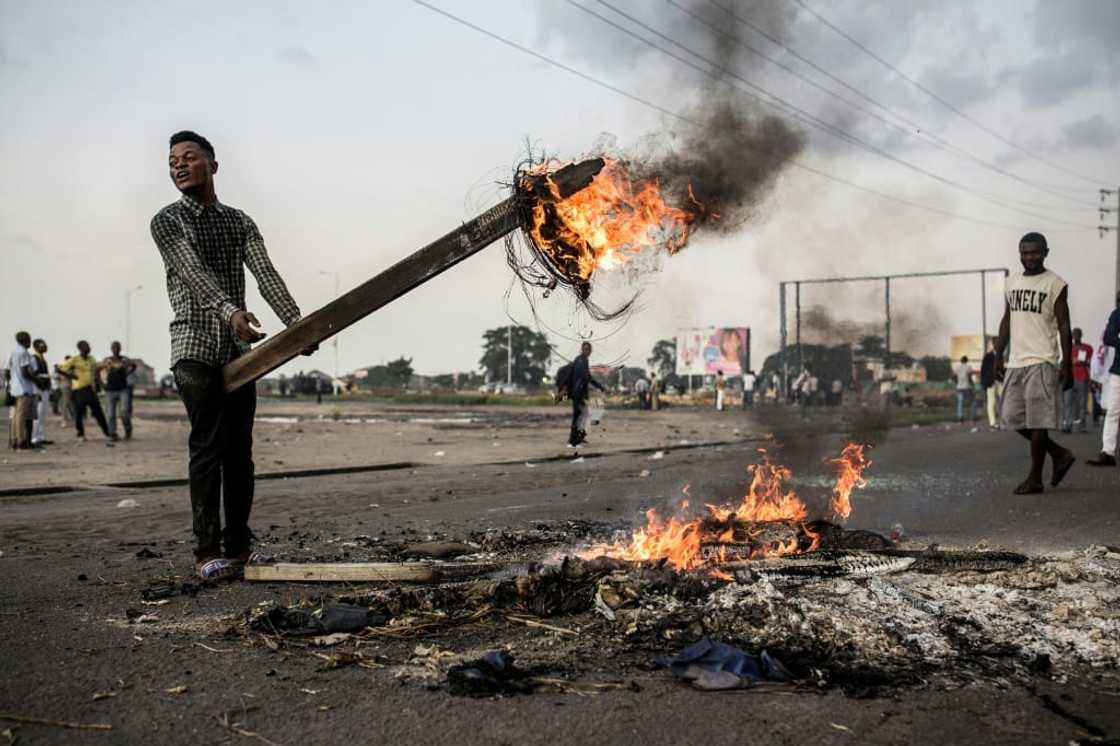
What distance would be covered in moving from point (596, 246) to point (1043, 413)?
530 centimetres

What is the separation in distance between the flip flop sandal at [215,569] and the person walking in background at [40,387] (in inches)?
475

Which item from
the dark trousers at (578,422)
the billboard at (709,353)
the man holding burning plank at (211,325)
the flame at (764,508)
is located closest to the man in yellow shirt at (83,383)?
the dark trousers at (578,422)

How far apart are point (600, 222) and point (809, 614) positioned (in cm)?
239

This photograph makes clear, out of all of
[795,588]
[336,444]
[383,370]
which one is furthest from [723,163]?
[383,370]

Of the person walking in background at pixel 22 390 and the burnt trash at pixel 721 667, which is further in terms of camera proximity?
the person walking in background at pixel 22 390

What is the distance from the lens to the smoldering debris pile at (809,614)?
324 centimetres

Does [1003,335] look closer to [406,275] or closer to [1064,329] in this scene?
[1064,329]

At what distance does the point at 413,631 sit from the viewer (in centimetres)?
360

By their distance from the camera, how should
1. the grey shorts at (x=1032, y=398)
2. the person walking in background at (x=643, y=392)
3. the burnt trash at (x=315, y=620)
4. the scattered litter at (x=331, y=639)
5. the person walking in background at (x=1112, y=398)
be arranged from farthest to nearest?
the person walking in background at (x=643, y=392) → the person walking in background at (x=1112, y=398) → the grey shorts at (x=1032, y=398) → the burnt trash at (x=315, y=620) → the scattered litter at (x=331, y=639)

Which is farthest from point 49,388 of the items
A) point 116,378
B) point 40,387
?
point 116,378

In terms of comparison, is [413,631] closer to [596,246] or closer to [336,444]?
[596,246]

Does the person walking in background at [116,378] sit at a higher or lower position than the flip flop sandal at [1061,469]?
higher

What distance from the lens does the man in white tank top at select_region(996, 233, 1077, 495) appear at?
7996mm

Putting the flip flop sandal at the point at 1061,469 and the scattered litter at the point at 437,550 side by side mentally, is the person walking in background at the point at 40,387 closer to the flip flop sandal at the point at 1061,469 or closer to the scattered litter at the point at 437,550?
the scattered litter at the point at 437,550
